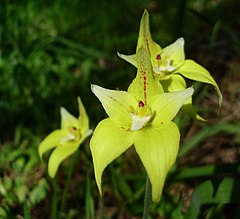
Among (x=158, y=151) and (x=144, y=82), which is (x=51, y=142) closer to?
(x=144, y=82)

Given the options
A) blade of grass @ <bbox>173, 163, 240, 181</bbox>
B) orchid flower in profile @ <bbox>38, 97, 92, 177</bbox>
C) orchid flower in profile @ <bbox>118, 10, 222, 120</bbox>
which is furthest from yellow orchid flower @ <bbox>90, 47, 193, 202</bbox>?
blade of grass @ <bbox>173, 163, 240, 181</bbox>

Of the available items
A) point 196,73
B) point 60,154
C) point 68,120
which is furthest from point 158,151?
point 68,120

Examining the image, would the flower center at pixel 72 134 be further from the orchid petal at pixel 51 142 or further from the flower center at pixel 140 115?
the flower center at pixel 140 115

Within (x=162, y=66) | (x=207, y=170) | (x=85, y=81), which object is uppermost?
A: (x=162, y=66)

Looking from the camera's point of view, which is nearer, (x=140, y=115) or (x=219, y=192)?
(x=140, y=115)

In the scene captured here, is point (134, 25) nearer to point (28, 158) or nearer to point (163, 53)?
point (28, 158)

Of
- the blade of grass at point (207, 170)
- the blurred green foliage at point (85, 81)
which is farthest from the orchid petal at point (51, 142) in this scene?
the blade of grass at point (207, 170)

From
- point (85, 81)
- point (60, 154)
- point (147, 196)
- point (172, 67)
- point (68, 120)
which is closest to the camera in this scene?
point (147, 196)

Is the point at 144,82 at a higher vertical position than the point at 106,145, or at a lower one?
higher

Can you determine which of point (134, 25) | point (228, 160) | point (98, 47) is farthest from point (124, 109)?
point (134, 25)
